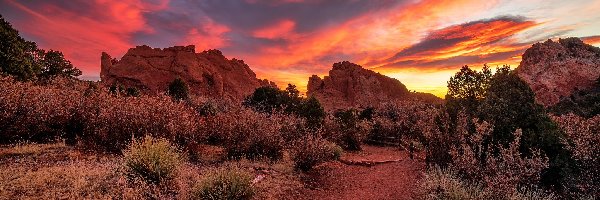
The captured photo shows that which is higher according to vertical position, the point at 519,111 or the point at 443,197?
the point at 519,111

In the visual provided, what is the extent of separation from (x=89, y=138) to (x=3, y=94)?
7.66 feet

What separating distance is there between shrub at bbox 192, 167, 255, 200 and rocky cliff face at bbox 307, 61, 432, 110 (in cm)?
7745

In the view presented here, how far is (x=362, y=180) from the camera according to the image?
10.8m

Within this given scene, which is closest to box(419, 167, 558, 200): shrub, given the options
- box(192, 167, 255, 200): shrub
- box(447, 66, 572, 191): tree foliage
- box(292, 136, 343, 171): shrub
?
box(447, 66, 572, 191): tree foliage

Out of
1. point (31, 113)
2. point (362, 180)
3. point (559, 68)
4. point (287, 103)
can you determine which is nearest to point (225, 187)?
point (362, 180)

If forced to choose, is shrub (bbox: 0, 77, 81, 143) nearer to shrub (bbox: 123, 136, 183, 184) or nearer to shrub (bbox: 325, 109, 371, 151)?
shrub (bbox: 123, 136, 183, 184)

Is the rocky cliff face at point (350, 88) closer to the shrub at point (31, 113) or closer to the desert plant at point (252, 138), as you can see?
the desert plant at point (252, 138)

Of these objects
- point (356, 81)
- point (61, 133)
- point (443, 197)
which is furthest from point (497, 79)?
point (356, 81)

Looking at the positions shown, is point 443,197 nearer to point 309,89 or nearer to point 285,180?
point 285,180

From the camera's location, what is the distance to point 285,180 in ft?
30.6

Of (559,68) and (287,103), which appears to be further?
(559,68)

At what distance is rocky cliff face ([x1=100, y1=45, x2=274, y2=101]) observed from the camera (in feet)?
242

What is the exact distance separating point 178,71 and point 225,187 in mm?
77406

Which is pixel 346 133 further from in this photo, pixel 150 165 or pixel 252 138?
pixel 150 165
